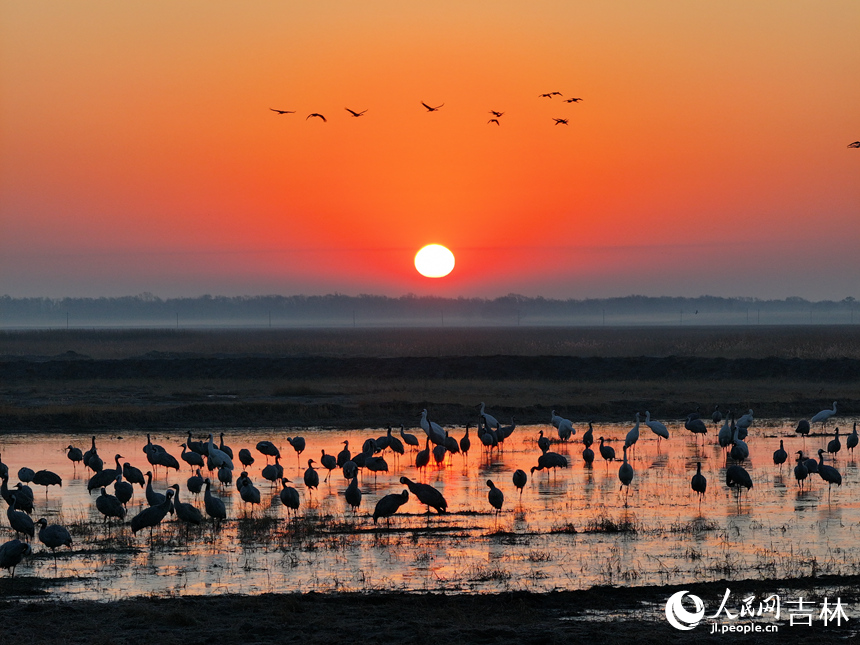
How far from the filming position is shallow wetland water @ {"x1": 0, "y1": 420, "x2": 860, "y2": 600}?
11.7m

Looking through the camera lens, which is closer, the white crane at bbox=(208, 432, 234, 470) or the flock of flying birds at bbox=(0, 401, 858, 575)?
the flock of flying birds at bbox=(0, 401, 858, 575)

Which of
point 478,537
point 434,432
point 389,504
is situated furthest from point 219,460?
point 478,537

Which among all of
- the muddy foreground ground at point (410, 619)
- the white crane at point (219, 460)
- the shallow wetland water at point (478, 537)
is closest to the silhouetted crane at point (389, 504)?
the shallow wetland water at point (478, 537)

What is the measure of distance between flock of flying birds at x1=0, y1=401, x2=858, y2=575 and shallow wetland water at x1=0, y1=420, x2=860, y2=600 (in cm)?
25

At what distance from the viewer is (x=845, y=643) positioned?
345 inches

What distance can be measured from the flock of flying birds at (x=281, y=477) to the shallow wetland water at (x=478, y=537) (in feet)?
0.82

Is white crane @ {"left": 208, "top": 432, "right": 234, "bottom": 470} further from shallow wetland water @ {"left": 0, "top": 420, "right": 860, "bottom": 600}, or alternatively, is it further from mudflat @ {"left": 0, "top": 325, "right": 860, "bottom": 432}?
mudflat @ {"left": 0, "top": 325, "right": 860, "bottom": 432}

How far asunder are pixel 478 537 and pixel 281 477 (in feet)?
19.3

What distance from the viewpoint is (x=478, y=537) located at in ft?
46.3

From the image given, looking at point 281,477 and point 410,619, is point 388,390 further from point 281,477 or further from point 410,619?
point 410,619

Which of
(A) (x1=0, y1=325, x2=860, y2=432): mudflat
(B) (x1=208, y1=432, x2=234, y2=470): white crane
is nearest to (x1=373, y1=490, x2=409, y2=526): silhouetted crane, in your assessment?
(B) (x1=208, y1=432, x2=234, y2=470): white crane

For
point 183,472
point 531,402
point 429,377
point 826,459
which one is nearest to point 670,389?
point 531,402

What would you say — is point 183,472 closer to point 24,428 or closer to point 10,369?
point 24,428

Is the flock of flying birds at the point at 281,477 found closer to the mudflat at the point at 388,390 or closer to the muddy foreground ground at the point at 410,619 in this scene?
the muddy foreground ground at the point at 410,619
